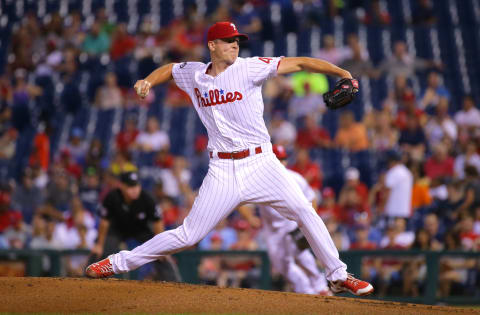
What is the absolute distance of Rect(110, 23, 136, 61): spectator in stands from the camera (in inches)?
582

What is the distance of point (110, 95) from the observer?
13.6 meters

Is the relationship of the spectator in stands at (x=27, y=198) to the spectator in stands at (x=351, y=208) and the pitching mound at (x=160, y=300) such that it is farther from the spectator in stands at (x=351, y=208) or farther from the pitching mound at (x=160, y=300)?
the pitching mound at (x=160, y=300)

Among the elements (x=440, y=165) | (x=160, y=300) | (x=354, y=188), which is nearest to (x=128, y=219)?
(x=160, y=300)

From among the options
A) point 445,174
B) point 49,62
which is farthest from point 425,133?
point 49,62

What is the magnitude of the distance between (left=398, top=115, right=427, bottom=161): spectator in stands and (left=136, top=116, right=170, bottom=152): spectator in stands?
3551mm

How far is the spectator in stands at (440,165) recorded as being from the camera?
35.4 ft

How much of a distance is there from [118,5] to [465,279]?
10246 mm

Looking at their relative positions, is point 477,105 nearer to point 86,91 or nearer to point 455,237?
point 455,237

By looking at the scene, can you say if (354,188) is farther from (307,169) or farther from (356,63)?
(356,63)

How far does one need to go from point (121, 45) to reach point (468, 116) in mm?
6526

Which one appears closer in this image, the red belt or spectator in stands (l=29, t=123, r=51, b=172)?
the red belt

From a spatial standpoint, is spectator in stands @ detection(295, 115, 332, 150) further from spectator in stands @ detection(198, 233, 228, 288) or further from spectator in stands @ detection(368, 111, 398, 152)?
spectator in stands @ detection(198, 233, 228, 288)

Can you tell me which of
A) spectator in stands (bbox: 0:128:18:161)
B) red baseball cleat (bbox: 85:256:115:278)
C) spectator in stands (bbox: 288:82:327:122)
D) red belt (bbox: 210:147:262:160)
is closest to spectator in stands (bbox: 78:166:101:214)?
spectator in stands (bbox: 0:128:18:161)

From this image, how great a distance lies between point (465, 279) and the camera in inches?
364
